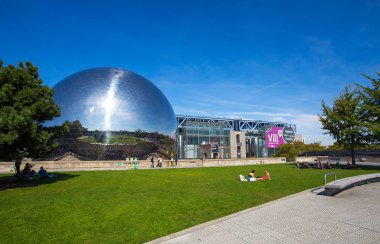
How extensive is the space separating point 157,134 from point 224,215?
32419mm

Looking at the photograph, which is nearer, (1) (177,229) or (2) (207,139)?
(1) (177,229)

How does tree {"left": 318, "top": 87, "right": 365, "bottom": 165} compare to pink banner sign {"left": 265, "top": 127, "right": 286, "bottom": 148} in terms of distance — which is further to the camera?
Answer: pink banner sign {"left": 265, "top": 127, "right": 286, "bottom": 148}

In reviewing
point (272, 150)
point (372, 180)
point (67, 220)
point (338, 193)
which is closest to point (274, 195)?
point (338, 193)

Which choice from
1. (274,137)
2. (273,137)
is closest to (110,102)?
(273,137)

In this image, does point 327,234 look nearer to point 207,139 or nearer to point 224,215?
point 224,215

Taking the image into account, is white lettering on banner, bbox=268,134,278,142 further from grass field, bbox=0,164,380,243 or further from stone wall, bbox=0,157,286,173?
grass field, bbox=0,164,380,243

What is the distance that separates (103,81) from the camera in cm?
3831

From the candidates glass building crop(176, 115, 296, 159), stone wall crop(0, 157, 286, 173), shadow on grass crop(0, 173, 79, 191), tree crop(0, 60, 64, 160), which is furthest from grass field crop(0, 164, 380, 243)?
glass building crop(176, 115, 296, 159)

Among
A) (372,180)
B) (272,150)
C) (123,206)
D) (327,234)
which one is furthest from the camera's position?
(272,150)

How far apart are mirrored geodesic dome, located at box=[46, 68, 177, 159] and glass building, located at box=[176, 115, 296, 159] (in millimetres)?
29599

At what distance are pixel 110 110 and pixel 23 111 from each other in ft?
77.3

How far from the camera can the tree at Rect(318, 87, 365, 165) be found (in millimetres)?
24953

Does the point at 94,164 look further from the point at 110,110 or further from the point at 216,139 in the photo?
the point at 216,139

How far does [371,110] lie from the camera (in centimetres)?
2300
